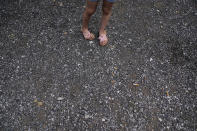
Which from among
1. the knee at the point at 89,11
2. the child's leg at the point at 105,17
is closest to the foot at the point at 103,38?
the child's leg at the point at 105,17

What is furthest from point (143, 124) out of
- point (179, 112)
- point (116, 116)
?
point (179, 112)

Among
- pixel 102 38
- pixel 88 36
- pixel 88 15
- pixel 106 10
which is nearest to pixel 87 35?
pixel 88 36

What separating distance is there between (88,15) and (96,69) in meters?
0.64

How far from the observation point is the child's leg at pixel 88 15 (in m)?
2.25

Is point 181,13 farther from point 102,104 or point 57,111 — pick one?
point 57,111

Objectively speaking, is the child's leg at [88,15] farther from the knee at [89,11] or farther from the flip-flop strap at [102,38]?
the flip-flop strap at [102,38]

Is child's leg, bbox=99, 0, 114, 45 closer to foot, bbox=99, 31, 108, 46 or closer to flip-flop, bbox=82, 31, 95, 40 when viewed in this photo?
foot, bbox=99, 31, 108, 46

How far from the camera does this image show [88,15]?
2457 mm

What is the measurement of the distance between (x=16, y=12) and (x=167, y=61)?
2113 millimetres

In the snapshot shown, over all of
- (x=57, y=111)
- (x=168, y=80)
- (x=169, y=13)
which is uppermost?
(x=169, y=13)

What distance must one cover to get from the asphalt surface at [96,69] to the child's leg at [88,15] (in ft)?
0.30

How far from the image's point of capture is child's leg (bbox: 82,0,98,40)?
2.25 m

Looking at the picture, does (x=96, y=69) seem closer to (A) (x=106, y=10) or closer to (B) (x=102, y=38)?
(B) (x=102, y=38)

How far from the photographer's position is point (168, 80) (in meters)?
2.54
